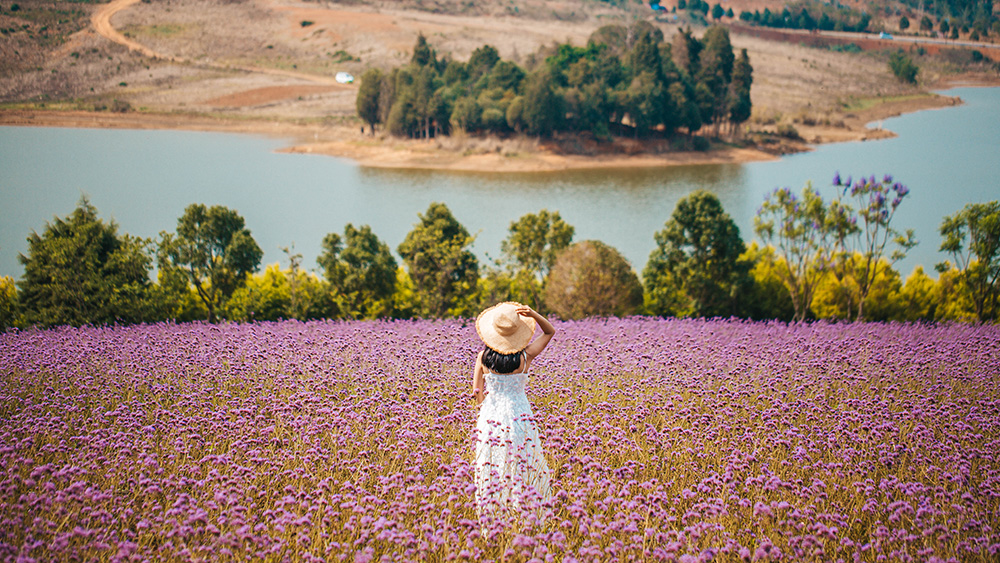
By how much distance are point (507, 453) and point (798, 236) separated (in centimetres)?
1276

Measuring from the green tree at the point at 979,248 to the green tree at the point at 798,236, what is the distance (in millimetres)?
2332

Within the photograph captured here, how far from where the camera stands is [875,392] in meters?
6.77

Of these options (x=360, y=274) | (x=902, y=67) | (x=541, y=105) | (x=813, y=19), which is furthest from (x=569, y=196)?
(x=813, y=19)

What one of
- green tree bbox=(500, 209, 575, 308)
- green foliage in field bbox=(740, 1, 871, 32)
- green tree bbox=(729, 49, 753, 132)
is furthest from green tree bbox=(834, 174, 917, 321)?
green tree bbox=(729, 49, 753, 132)

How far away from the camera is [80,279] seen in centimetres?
1189

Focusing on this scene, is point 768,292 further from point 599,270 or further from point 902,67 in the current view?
point 902,67

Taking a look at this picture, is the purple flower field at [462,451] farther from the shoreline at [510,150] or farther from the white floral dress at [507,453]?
the shoreline at [510,150]

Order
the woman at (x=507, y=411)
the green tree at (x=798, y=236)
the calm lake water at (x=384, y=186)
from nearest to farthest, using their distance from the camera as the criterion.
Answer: the woman at (x=507, y=411) → the green tree at (x=798, y=236) → the calm lake water at (x=384, y=186)

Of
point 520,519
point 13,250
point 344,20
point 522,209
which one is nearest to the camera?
point 520,519

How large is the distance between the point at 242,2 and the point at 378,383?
1402 inches

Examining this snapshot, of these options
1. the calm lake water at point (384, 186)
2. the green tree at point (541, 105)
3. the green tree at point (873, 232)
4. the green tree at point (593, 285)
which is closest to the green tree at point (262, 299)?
the calm lake water at point (384, 186)

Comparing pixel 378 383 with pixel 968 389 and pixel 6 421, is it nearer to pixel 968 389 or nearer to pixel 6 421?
pixel 6 421

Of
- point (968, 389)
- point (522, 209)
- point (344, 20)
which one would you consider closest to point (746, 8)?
point (344, 20)

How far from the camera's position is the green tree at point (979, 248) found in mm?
13578
